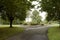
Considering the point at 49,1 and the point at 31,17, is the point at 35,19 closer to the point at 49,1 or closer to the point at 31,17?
the point at 31,17

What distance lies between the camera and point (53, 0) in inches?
867

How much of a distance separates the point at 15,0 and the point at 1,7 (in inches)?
91.7

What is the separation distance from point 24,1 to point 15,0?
2190 mm

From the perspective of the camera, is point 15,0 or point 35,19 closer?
point 15,0

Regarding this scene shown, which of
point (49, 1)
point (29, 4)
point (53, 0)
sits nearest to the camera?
point (53, 0)

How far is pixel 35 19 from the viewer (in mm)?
77562

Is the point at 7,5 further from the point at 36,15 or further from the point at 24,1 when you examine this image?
the point at 36,15

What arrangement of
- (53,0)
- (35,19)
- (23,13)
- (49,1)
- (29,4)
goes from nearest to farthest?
(53,0) → (49,1) → (29,4) → (23,13) → (35,19)

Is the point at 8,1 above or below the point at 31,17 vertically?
above

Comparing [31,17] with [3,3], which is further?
[31,17]

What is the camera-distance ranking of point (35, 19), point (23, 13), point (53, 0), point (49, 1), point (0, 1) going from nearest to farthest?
1. point (0, 1)
2. point (53, 0)
3. point (49, 1)
4. point (23, 13)
5. point (35, 19)

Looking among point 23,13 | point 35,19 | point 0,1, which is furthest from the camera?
point 35,19

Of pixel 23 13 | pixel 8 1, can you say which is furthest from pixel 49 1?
pixel 23 13

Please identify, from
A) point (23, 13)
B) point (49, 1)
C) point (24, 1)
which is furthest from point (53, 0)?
point (23, 13)
